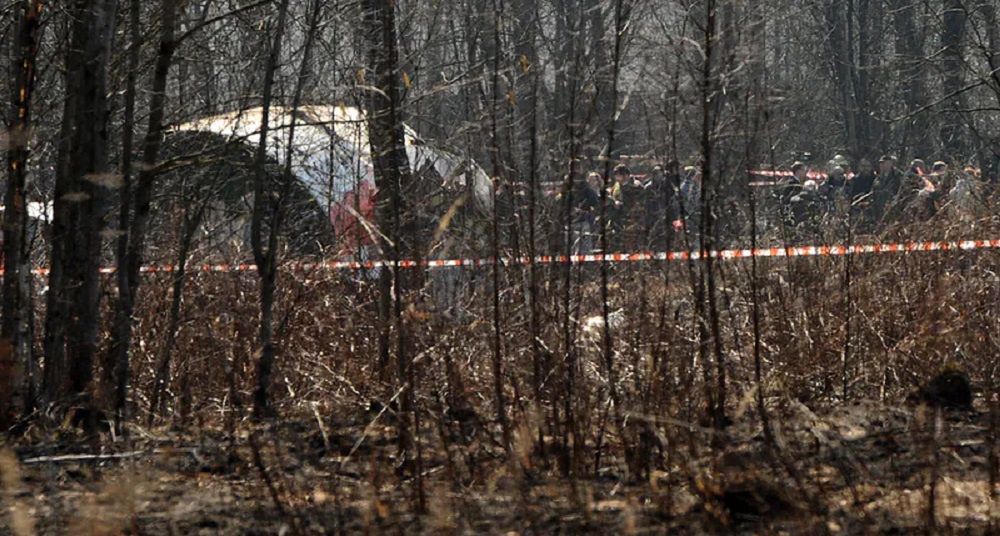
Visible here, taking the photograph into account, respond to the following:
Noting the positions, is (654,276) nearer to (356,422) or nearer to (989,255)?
(356,422)

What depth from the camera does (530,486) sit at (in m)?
6.00

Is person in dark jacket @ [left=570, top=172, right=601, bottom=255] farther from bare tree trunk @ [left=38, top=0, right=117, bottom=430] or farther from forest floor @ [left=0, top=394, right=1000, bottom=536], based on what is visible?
bare tree trunk @ [left=38, top=0, right=117, bottom=430]

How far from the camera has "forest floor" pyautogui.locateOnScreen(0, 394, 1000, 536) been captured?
5246 mm

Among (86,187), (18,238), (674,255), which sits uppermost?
(86,187)

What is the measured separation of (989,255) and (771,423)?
368cm

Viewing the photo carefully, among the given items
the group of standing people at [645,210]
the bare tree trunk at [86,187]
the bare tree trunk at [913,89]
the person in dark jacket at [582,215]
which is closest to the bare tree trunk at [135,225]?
the bare tree trunk at [86,187]

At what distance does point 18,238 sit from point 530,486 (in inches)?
144

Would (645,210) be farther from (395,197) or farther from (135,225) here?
(135,225)

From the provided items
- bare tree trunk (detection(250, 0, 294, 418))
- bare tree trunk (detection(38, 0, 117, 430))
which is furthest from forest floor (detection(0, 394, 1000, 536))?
bare tree trunk (detection(250, 0, 294, 418))

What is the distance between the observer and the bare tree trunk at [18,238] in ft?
26.4

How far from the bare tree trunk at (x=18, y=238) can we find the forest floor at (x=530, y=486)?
119 cm

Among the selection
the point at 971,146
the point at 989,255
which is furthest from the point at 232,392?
the point at 971,146

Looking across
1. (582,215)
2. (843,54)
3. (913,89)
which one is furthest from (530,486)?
(843,54)

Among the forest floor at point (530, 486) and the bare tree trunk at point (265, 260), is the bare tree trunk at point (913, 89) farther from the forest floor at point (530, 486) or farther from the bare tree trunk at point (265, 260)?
the forest floor at point (530, 486)
